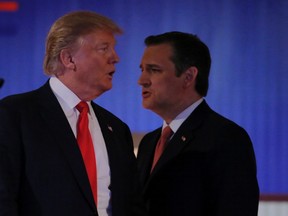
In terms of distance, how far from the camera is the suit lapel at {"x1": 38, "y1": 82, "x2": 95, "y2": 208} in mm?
1806

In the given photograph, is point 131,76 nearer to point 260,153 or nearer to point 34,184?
point 260,153

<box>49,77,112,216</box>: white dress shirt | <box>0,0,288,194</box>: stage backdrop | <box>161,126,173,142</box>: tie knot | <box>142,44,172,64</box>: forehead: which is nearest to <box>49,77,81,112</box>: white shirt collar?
<box>49,77,112,216</box>: white dress shirt

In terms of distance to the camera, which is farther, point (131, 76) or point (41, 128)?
point (131, 76)

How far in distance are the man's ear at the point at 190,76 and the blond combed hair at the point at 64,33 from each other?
0.73 m

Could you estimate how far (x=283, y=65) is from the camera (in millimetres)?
3898

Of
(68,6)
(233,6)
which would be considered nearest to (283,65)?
(233,6)

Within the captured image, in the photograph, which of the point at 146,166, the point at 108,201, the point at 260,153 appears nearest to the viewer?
the point at 108,201

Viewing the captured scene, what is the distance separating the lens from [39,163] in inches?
69.6

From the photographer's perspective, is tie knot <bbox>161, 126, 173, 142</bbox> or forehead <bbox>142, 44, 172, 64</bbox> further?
forehead <bbox>142, 44, 172, 64</bbox>

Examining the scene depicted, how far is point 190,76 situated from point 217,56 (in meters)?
1.29

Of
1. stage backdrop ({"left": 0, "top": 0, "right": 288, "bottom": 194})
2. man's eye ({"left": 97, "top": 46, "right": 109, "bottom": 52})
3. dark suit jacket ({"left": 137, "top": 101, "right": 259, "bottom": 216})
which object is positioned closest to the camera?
man's eye ({"left": 97, "top": 46, "right": 109, "bottom": 52})

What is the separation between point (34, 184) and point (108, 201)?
0.25 meters

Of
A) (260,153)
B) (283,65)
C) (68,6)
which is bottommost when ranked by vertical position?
(260,153)

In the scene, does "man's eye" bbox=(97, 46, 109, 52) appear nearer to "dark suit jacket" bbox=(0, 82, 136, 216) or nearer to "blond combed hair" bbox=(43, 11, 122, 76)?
"blond combed hair" bbox=(43, 11, 122, 76)
